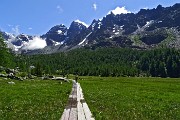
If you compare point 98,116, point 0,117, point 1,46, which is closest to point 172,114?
point 98,116

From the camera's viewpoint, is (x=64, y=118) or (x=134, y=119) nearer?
(x=64, y=118)

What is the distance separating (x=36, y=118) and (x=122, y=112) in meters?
6.86

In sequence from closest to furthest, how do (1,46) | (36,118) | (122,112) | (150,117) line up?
(36,118), (150,117), (122,112), (1,46)

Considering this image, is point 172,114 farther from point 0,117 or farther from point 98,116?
point 0,117

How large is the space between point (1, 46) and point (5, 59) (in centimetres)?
509

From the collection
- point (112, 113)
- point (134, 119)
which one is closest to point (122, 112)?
point (112, 113)

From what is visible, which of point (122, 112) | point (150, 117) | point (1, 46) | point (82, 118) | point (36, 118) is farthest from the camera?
point (1, 46)

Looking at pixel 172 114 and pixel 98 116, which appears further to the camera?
pixel 172 114

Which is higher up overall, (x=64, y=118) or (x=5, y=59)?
(x=5, y=59)

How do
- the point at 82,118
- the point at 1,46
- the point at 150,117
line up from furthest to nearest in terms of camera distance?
A: the point at 1,46, the point at 150,117, the point at 82,118

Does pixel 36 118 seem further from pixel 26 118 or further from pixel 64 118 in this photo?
pixel 64 118

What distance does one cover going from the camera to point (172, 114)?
25141mm

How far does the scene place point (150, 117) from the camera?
77.7 feet

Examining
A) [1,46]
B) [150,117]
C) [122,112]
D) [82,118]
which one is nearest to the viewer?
[82,118]
